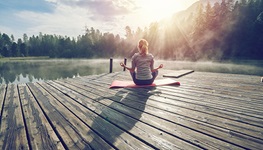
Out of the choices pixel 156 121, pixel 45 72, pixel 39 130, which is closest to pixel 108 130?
pixel 156 121

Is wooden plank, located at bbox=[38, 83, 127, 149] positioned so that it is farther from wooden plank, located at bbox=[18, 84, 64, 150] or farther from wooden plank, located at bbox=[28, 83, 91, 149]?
wooden plank, located at bbox=[18, 84, 64, 150]

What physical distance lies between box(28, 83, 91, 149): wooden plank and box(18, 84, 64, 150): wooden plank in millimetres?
64

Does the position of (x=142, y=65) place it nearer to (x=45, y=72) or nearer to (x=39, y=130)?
(x=39, y=130)

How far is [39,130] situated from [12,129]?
0.44 meters

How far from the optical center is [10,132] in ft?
7.43

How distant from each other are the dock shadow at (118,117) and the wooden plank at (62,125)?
8.2 inches

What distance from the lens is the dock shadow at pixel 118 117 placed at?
6.95ft

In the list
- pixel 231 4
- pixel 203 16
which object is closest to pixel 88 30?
pixel 203 16

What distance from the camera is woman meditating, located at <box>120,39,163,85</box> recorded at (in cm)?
449

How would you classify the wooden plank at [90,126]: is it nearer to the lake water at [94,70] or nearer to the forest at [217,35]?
the lake water at [94,70]

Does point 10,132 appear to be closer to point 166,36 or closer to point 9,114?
point 9,114

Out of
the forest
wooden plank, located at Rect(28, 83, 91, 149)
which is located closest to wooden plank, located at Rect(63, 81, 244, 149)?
wooden plank, located at Rect(28, 83, 91, 149)

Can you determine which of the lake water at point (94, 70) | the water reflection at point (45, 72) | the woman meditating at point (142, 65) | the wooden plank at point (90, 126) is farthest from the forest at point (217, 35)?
the wooden plank at point (90, 126)

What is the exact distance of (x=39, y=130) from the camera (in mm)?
2289
